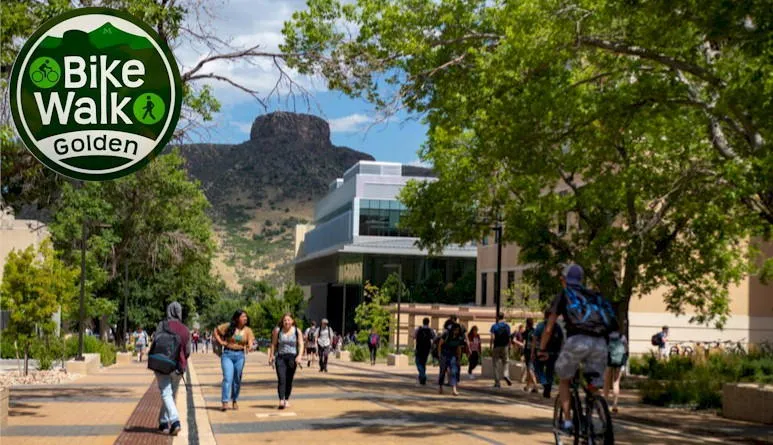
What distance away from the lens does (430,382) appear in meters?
29.5

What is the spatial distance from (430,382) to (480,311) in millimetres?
41514

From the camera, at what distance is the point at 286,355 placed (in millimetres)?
17922

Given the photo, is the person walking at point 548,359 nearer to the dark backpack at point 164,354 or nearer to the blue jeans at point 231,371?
the blue jeans at point 231,371

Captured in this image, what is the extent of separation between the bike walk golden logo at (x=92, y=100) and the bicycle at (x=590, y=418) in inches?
190

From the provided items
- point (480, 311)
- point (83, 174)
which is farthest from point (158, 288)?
point (83, 174)

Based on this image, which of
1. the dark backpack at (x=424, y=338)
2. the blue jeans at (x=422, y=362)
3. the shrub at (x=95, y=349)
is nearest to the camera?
the dark backpack at (x=424, y=338)

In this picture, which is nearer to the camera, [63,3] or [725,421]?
[63,3]

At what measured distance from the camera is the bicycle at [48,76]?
11578 mm

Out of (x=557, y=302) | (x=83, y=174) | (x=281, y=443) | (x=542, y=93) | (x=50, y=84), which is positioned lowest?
(x=281, y=443)

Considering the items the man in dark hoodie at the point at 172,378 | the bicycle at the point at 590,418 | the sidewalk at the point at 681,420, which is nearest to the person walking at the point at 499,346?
the sidewalk at the point at 681,420

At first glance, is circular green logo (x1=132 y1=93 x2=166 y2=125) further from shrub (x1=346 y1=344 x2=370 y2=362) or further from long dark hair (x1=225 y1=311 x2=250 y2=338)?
shrub (x1=346 y1=344 x2=370 y2=362)

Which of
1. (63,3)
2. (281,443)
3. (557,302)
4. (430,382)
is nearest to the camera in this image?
(557,302)

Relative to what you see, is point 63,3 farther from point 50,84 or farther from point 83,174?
point 83,174

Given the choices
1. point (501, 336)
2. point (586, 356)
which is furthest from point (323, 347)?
point (586, 356)
